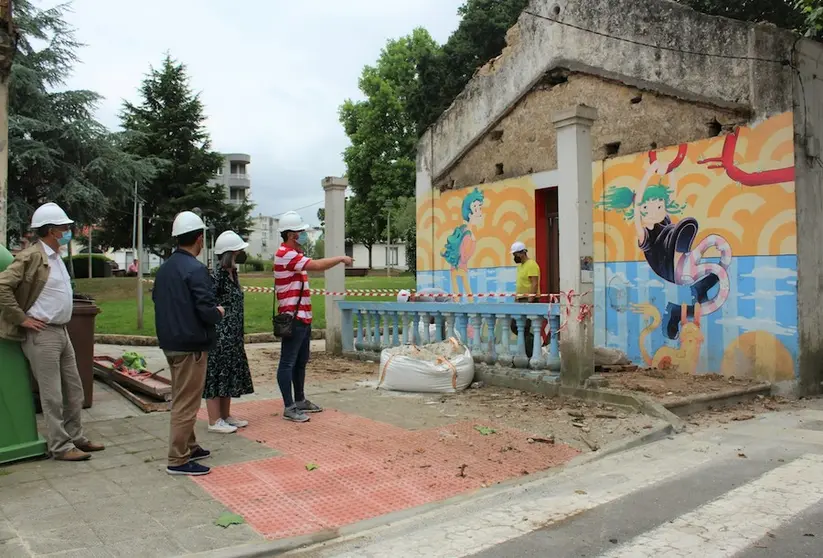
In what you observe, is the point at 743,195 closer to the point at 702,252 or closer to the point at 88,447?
the point at 702,252

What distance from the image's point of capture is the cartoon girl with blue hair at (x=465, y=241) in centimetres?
1204

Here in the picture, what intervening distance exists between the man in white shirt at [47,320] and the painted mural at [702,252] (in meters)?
7.39

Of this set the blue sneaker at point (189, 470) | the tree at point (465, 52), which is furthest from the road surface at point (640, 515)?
the tree at point (465, 52)

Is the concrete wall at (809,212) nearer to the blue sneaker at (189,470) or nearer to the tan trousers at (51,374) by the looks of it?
the blue sneaker at (189,470)

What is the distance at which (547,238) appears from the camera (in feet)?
36.2

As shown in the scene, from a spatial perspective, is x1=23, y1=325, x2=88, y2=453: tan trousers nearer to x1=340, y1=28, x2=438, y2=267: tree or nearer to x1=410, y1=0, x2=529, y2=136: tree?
x1=410, y1=0, x2=529, y2=136: tree

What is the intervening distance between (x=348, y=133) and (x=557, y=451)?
39614mm

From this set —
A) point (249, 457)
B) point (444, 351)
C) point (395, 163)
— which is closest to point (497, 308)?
point (444, 351)

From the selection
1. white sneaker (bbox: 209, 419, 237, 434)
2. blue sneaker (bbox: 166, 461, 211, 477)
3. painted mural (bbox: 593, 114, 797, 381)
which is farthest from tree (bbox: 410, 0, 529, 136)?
blue sneaker (bbox: 166, 461, 211, 477)

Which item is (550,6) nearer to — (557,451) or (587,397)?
(587,397)

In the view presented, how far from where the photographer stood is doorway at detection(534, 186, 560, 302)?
1093 cm

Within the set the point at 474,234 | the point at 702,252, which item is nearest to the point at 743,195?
the point at 702,252

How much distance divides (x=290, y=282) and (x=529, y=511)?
123 inches

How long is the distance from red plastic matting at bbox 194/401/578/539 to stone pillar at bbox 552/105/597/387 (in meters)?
1.55
